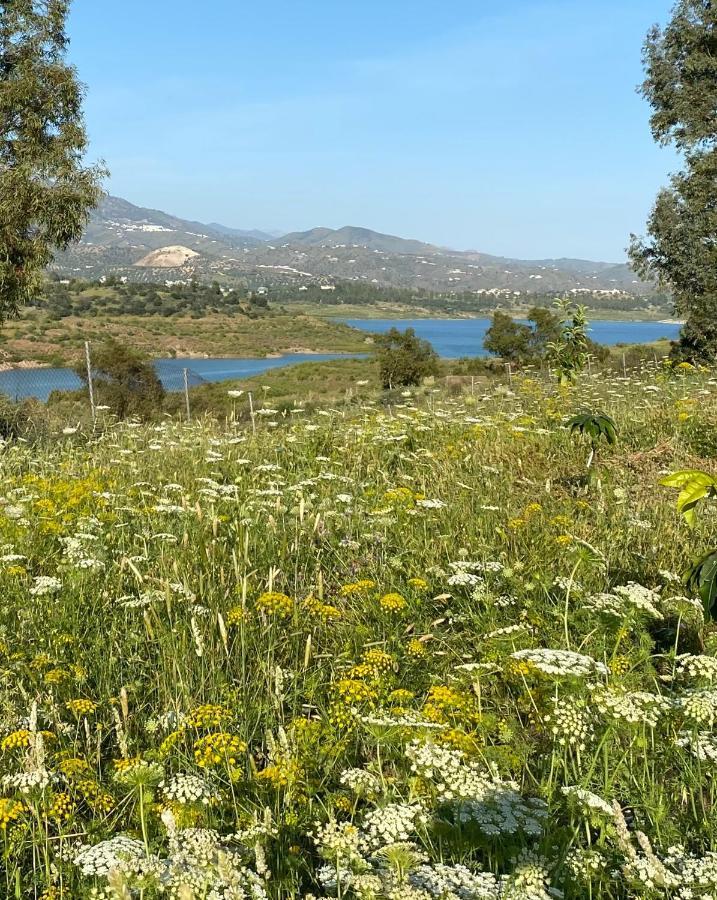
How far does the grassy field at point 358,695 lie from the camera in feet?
6.46

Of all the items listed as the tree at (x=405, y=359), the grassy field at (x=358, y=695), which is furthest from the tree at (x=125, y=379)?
the grassy field at (x=358, y=695)

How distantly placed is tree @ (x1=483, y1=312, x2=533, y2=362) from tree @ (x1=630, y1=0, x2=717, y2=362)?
20.2 m

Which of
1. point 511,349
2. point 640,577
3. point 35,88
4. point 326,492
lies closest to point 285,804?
point 640,577

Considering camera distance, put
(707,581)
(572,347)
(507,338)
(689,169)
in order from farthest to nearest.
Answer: (507,338), (689,169), (572,347), (707,581)

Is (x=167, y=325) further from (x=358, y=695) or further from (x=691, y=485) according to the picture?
(x=358, y=695)

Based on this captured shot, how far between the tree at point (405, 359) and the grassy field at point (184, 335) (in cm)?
2698

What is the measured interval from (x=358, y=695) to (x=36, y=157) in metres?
19.3

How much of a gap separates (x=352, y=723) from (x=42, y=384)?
68.9 ft

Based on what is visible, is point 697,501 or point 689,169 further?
point 689,169

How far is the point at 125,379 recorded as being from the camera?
28875mm

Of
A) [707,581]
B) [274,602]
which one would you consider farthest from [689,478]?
[274,602]

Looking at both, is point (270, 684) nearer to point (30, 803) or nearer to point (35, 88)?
point (30, 803)

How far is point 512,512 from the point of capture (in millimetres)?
5457

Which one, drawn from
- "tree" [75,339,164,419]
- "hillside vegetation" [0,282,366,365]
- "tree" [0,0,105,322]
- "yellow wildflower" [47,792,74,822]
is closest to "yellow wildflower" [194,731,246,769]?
"yellow wildflower" [47,792,74,822]
